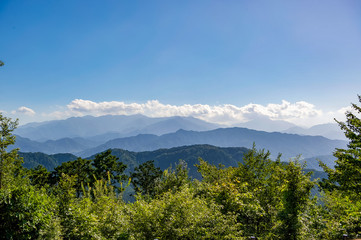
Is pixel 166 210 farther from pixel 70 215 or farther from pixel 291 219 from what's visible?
pixel 291 219

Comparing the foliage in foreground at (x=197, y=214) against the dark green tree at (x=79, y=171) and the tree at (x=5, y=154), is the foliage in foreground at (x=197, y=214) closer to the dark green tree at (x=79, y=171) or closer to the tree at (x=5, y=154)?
the tree at (x=5, y=154)

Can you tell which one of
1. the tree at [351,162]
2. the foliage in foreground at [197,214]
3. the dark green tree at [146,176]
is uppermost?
the tree at [351,162]

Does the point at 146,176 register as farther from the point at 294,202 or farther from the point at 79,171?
the point at 294,202

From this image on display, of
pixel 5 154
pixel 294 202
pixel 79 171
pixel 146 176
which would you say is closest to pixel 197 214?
pixel 294 202

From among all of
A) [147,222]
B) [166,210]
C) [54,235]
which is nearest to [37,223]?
[54,235]

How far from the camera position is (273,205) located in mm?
12742

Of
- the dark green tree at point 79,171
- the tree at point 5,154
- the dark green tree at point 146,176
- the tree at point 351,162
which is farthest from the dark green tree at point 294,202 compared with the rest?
the dark green tree at point 146,176

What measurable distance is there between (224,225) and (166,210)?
291 centimetres

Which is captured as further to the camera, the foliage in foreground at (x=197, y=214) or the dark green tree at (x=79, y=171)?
the dark green tree at (x=79, y=171)

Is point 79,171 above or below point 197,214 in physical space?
below

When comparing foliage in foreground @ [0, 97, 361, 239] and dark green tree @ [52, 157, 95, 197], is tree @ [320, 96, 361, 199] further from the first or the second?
dark green tree @ [52, 157, 95, 197]

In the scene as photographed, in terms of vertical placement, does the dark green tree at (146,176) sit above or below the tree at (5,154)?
below

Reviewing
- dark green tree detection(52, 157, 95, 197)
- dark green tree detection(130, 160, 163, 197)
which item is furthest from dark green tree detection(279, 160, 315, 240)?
dark green tree detection(130, 160, 163, 197)

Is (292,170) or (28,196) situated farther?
(292,170)
